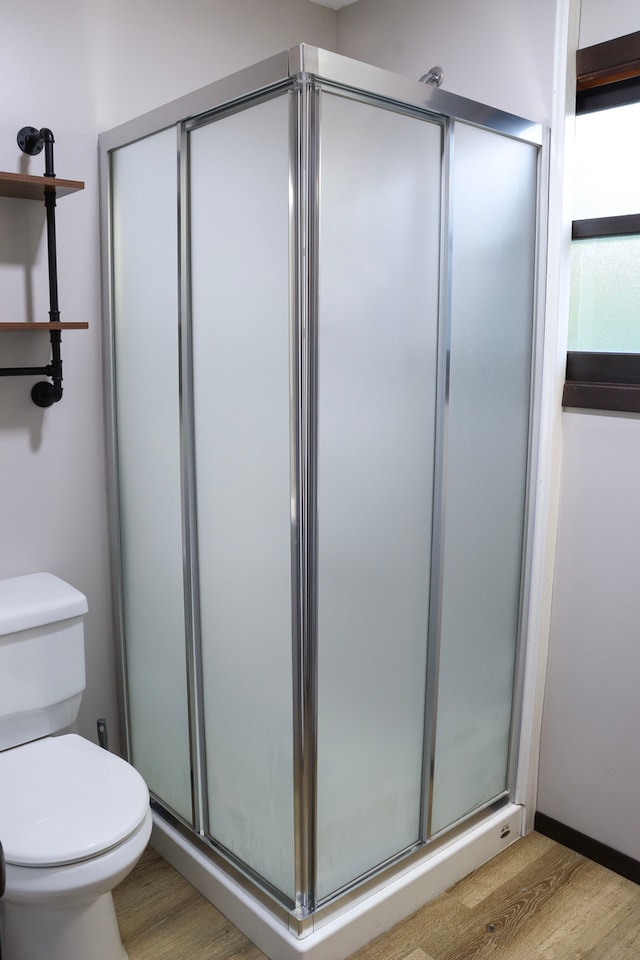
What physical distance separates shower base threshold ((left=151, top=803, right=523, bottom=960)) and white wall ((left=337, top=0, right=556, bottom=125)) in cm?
196

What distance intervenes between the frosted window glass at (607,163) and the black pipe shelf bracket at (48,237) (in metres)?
1.30

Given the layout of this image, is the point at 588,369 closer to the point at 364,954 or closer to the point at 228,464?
the point at 228,464

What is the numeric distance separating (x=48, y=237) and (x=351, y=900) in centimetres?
180

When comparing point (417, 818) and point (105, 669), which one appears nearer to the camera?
point (417, 818)

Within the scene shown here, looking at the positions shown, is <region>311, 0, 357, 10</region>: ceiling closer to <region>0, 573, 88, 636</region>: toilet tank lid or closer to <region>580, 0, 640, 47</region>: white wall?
<region>580, 0, 640, 47</region>: white wall

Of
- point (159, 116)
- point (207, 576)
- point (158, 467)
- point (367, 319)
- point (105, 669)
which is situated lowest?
point (105, 669)

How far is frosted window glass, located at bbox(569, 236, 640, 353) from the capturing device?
2092mm

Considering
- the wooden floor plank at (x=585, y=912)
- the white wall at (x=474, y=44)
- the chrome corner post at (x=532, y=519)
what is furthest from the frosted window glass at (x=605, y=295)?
the wooden floor plank at (x=585, y=912)

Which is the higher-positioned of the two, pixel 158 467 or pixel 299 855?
pixel 158 467

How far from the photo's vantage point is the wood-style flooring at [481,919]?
1.94 metres

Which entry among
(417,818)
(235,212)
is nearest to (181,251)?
(235,212)

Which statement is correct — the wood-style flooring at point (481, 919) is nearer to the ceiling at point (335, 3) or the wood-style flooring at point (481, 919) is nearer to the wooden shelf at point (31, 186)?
the wooden shelf at point (31, 186)

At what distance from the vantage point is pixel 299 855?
182 centimetres

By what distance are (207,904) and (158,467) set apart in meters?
1.15
